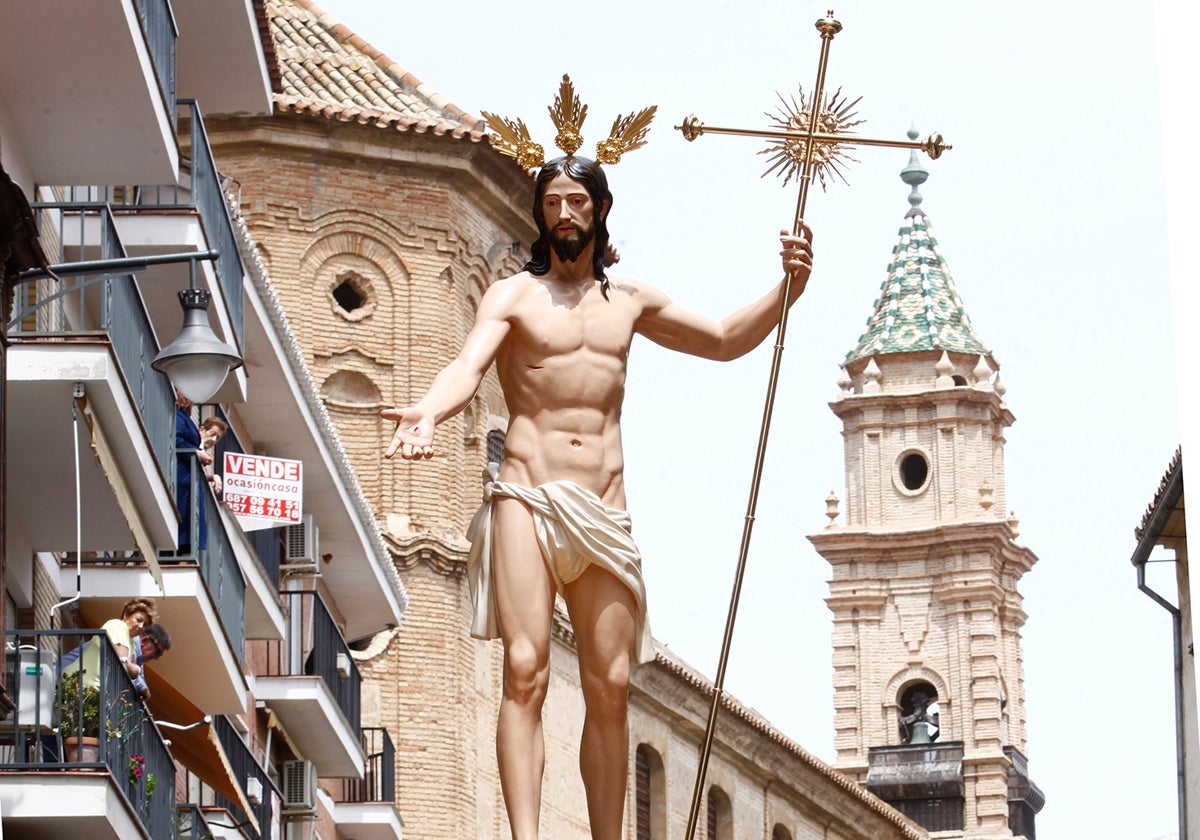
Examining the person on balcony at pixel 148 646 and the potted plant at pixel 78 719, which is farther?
the person on balcony at pixel 148 646

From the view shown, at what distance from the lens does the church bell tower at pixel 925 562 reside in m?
98.5

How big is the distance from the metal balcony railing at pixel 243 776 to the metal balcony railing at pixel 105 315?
449cm

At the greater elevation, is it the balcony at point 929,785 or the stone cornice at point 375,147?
the balcony at point 929,785

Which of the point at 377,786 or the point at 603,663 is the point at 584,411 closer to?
the point at 603,663

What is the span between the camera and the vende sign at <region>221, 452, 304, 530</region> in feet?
109

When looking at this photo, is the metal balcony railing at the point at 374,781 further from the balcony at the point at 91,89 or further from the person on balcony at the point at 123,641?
the person on balcony at the point at 123,641

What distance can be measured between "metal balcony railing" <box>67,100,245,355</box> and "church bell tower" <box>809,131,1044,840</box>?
224ft

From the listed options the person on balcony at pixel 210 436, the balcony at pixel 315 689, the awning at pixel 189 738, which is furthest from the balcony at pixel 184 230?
the balcony at pixel 315 689

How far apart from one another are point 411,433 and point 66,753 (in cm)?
1078

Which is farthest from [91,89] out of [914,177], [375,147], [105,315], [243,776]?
[914,177]

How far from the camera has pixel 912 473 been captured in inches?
4040

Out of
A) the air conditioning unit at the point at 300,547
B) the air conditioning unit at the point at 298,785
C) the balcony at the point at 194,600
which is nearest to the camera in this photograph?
the balcony at the point at 194,600

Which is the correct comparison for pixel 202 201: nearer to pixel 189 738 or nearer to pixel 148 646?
pixel 189 738

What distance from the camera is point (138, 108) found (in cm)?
2484
